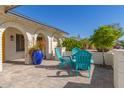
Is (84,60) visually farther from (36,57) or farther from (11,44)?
(11,44)

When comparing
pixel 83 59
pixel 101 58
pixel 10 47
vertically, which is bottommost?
pixel 101 58

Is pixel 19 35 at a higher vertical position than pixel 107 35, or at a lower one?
higher

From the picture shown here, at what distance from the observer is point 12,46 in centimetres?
1135

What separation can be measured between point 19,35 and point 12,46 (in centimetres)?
148

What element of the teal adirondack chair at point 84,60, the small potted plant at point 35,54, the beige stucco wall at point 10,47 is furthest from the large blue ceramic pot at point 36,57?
the teal adirondack chair at point 84,60

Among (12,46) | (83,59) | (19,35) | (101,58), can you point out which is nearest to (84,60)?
(83,59)

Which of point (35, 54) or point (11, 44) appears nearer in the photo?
point (35, 54)

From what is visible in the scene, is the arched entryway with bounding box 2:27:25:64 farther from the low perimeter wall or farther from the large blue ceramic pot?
the low perimeter wall

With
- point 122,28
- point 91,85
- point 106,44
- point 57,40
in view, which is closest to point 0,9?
point 91,85

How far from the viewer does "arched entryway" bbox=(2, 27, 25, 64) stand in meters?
10.6

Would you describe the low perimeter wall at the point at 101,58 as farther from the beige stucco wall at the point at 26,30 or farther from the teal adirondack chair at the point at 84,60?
the beige stucco wall at the point at 26,30

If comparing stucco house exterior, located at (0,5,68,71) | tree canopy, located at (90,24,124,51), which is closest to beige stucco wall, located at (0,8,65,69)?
stucco house exterior, located at (0,5,68,71)

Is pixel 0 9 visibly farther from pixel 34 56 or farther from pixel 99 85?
pixel 99 85

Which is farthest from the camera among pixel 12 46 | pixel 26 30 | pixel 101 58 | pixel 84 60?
pixel 12 46
